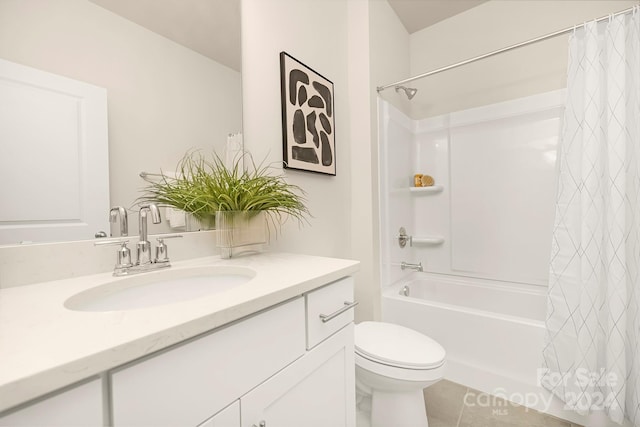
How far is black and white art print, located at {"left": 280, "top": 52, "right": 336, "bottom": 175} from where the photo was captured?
134 centimetres

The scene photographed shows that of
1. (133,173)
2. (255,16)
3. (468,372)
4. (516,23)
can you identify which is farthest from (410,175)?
(133,173)

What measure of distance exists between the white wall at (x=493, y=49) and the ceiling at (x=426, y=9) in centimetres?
6

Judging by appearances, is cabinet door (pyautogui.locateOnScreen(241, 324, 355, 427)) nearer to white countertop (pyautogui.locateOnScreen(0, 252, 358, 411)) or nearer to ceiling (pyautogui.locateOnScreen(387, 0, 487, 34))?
white countertop (pyautogui.locateOnScreen(0, 252, 358, 411))

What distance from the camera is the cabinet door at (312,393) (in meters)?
0.60

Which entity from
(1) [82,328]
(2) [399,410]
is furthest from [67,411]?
(2) [399,410]

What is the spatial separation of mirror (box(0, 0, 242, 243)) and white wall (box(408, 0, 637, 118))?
1.81 meters

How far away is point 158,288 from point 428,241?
1988mm

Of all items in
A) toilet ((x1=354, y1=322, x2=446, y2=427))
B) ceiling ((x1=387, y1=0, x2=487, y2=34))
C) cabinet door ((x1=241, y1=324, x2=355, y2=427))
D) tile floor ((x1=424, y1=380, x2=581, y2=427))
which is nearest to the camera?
cabinet door ((x1=241, y1=324, x2=355, y2=427))

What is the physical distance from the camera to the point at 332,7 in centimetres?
171

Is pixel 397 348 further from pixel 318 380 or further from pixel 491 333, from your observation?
pixel 491 333

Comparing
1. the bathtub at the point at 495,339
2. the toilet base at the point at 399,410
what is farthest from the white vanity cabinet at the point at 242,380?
the bathtub at the point at 495,339

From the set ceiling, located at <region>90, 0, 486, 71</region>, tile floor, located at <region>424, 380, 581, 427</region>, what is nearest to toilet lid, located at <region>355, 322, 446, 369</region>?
tile floor, located at <region>424, 380, 581, 427</region>

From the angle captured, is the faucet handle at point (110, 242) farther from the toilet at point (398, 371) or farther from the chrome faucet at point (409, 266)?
the chrome faucet at point (409, 266)

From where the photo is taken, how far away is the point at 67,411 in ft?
1.15
